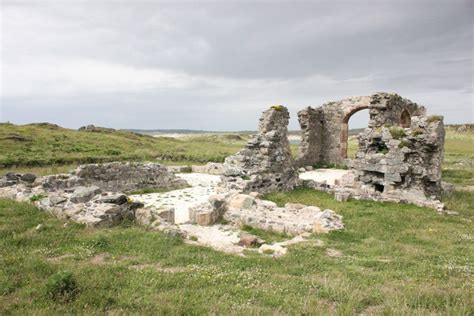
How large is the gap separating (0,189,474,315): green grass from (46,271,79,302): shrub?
0.04 metres

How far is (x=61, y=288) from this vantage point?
527 cm

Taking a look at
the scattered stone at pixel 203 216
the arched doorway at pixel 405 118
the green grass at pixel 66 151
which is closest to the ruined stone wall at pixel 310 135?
the arched doorway at pixel 405 118

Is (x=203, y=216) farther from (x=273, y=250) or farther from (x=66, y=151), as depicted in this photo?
(x=66, y=151)

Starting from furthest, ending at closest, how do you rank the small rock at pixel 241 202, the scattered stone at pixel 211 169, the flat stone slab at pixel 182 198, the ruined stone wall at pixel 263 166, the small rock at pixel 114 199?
the scattered stone at pixel 211 169
the ruined stone wall at pixel 263 166
the flat stone slab at pixel 182 198
the small rock at pixel 241 202
the small rock at pixel 114 199

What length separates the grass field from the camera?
502 cm

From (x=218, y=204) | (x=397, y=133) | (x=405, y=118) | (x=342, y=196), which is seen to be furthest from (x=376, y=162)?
(x=405, y=118)

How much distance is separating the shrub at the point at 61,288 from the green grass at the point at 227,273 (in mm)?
36

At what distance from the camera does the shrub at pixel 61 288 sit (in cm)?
515

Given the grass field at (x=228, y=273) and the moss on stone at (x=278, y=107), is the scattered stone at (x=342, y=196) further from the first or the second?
the moss on stone at (x=278, y=107)

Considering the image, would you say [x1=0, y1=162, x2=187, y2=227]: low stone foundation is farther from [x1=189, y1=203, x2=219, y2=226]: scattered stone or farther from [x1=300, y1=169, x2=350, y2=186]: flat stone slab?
[x1=300, y1=169, x2=350, y2=186]: flat stone slab

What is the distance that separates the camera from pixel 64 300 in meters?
5.08

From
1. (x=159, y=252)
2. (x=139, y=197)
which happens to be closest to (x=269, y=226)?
(x=159, y=252)

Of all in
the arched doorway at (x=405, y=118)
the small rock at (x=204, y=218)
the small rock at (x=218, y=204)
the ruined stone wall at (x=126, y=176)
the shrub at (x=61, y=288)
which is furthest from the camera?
the arched doorway at (x=405, y=118)

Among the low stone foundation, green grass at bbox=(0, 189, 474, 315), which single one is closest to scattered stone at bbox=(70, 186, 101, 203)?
the low stone foundation
